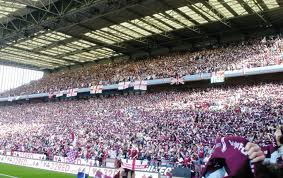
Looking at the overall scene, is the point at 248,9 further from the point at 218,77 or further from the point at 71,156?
the point at 71,156

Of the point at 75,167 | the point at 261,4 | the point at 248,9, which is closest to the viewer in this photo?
the point at 75,167

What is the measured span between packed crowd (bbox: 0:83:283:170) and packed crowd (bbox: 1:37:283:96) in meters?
2.10

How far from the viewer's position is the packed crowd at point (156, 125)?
76.6 ft

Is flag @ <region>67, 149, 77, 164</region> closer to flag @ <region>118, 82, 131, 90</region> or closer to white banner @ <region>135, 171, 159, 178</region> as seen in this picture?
white banner @ <region>135, 171, 159, 178</region>

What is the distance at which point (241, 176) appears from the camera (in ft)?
7.16

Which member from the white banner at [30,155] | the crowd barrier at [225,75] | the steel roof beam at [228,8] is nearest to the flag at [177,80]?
the crowd barrier at [225,75]

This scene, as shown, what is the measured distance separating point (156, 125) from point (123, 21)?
10265mm

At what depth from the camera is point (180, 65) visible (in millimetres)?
38500

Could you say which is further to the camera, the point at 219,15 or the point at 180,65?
the point at 180,65

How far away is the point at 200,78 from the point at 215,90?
177 centimetres

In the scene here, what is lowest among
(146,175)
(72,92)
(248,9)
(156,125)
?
(146,175)

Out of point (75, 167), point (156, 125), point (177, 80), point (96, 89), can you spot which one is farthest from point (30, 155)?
point (177, 80)

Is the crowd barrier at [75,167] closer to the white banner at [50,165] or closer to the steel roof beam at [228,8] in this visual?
the white banner at [50,165]

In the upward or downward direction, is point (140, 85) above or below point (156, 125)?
above
